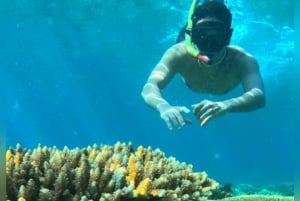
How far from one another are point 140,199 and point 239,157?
14339 centimetres

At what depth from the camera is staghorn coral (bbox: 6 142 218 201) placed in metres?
3.76

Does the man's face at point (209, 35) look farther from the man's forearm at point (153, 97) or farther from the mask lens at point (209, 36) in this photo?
the man's forearm at point (153, 97)

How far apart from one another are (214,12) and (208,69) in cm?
125

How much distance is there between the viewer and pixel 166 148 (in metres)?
121

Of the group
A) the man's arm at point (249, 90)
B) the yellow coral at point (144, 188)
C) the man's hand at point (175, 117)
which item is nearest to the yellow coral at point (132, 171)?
the yellow coral at point (144, 188)

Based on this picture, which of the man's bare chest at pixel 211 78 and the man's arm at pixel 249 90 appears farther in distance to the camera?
the man's bare chest at pixel 211 78

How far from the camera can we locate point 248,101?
5.66 meters

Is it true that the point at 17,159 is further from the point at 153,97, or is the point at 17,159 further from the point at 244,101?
the point at 244,101

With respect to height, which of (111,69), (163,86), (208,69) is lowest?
(163,86)

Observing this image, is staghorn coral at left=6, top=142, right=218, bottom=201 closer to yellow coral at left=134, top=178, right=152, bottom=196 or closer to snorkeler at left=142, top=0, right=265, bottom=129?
yellow coral at left=134, top=178, right=152, bottom=196

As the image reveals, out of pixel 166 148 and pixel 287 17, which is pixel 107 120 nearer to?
pixel 166 148

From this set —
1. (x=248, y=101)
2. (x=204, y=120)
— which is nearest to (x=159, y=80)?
(x=248, y=101)

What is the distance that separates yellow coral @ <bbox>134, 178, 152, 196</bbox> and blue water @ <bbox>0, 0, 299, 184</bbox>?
55.6 inches

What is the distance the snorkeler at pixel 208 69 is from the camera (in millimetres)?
4592
